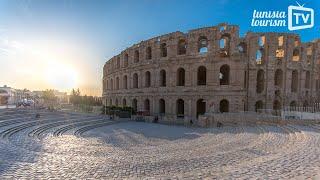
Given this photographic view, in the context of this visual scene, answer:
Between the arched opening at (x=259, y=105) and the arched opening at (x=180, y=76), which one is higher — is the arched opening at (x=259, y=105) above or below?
below

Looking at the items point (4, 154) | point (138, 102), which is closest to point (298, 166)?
point (4, 154)

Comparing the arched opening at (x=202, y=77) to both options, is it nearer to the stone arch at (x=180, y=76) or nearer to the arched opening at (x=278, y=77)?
the stone arch at (x=180, y=76)

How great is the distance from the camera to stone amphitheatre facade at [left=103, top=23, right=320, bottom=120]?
93.0 ft

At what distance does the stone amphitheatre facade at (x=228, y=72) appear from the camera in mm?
28359

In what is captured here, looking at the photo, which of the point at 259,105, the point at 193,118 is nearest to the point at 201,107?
the point at 193,118

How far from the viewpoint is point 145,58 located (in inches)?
1371

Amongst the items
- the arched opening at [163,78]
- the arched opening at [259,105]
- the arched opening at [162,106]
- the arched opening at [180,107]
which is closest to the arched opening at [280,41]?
the arched opening at [259,105]

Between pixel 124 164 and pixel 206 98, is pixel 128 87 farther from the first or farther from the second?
pixel 124 164

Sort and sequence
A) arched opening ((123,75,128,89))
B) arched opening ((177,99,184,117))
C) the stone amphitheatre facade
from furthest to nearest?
arched opening ((123,75,128,89)) → arched opening ((177,99,184,117)) → the stone amphitheatre facade

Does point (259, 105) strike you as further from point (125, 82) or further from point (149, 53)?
point (125, 82)

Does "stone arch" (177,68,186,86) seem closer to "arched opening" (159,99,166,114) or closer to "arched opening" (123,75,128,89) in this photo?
"arched opening" (159,99,166,114)

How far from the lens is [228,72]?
3050 centimetres

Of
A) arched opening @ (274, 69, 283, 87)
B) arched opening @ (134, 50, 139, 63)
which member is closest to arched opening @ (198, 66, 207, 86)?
arched opening @ (274, 69, 283, 87)

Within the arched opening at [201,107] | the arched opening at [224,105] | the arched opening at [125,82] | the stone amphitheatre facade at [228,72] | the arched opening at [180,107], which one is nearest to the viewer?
the stone amphitheatre facade at [228,72]
